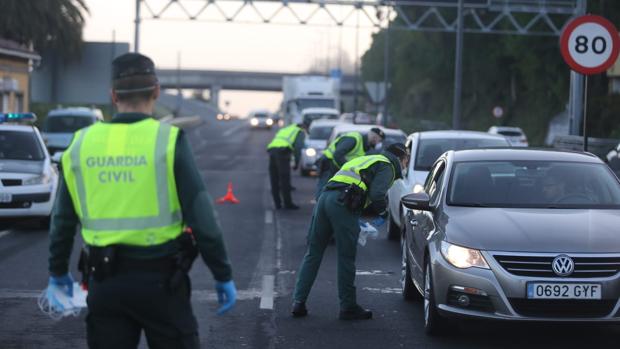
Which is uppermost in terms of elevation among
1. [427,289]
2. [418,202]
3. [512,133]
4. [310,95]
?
[310,95]

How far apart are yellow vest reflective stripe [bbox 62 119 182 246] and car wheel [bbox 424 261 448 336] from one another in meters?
3.85

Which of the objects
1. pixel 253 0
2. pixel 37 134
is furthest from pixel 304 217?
pixel 253 0

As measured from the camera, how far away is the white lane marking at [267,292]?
9.68 meters

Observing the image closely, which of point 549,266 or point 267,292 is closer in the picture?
point 549,266

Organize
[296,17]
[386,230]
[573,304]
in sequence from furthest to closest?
[296,17] → [386,230] → [573,304]

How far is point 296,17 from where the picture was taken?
41688mm

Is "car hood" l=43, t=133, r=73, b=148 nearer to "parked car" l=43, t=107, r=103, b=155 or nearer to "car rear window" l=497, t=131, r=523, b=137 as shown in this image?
"parked car" l=43, t=107, r=103, b=155

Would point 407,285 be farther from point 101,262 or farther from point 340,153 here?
point 101,262

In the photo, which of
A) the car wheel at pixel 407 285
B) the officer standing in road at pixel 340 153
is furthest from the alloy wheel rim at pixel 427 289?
the officer standing in road at pixel 340 153

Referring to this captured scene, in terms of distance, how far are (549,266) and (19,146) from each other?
11643 mm

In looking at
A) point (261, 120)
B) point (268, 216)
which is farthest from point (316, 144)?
point (261, 120)

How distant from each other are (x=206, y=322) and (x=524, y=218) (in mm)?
2663

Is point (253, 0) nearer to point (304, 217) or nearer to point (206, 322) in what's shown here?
point (304, 217)

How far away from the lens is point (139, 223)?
4441 mm
